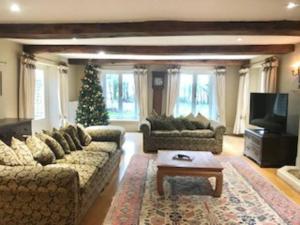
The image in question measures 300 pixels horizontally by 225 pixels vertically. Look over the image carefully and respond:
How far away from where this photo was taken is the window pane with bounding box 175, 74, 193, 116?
967cm

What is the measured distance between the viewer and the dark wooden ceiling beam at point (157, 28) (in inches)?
161

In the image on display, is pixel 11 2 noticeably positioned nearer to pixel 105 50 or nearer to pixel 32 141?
pixel 32 141

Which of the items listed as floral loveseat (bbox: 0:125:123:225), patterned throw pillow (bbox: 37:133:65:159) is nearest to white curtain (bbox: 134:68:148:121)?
patterned throw pillow (bbox: 37:133:65:159)

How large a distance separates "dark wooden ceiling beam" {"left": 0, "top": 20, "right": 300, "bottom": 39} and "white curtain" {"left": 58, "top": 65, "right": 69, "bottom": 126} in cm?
368

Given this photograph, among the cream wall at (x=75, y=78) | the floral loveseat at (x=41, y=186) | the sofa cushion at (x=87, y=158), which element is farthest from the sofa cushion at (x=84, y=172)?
the cream wall at (x=75, y=78)

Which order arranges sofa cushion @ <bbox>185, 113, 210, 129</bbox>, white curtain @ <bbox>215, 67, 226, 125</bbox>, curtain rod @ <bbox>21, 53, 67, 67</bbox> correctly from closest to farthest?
curtain rod @ <bbox>21, 53, 67, 67</bbox>
sofa cushion @ <bbox>185, 113, 210, 129</bbox>
white curtain @ <bbox>215, 67, 226, 125</bbox>

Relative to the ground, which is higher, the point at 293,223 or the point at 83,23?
the point at 83,23

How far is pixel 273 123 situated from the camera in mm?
5930

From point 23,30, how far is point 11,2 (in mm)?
1144

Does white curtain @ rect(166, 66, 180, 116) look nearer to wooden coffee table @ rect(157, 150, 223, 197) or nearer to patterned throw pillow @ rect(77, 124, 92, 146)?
patterned throw pillow @ rect(77, 124, 92, 146)

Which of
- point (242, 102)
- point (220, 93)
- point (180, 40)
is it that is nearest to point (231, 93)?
point (220, 93)

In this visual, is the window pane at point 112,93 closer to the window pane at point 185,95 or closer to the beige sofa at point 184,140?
the window pane at point 185,95

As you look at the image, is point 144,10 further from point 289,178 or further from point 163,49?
point 289,178

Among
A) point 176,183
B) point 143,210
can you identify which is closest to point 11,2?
point 143,210
